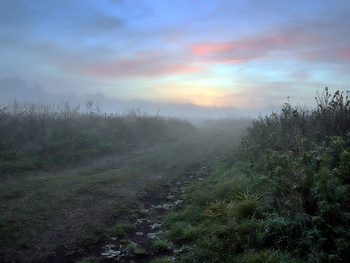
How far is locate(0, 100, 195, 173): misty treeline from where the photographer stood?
11690 millimetres

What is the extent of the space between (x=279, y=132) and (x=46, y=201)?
7888 millimetres

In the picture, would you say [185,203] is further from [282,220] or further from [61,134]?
[61,134]

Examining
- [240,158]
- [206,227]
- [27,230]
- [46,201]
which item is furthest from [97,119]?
[206,227]

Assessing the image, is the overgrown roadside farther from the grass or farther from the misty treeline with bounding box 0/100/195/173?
the misty treeline with bounding box 0/100/195/173

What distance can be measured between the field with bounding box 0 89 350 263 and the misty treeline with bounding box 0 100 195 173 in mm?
107

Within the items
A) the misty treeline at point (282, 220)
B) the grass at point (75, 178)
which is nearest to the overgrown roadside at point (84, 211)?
the grass at point (75, 178)

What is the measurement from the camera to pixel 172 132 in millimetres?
23469

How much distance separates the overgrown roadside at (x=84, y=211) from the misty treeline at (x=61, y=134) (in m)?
1.64

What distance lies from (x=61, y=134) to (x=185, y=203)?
973 centimetres

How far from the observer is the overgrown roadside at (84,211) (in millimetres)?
4922

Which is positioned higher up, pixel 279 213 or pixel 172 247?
pixel 279 213

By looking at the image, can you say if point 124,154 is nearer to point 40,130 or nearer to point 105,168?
point 105,168

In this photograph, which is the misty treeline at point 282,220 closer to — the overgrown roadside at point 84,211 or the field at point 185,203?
the field at point 185,203

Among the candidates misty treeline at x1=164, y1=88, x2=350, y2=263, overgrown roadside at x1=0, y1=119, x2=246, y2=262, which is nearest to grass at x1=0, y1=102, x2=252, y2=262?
overgrown roadside at x1=0, y1=119, x2=246, y2=262
